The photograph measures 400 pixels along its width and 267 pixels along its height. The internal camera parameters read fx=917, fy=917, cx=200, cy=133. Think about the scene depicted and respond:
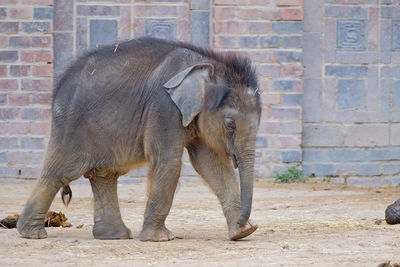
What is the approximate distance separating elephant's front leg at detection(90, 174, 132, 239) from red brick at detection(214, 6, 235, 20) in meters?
5.03

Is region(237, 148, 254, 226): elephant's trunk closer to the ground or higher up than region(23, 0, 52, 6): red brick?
closer to the ground

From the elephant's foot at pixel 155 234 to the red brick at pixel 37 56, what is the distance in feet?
18.2

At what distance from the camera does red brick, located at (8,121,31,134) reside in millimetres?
12500

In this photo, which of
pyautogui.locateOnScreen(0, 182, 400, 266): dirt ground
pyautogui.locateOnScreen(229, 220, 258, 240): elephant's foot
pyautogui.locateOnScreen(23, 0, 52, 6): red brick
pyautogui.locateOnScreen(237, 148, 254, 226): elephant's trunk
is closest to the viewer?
pyautogui.locateOnScreen(0, 182, 400, 266): dirt ground

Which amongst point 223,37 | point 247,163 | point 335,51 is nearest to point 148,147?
point 247,163

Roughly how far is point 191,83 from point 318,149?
19.1 feet

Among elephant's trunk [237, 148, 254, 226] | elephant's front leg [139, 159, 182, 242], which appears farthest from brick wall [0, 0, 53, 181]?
elephant's trunk [237, 148, 254, 226]

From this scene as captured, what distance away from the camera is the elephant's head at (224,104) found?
24.0 feet

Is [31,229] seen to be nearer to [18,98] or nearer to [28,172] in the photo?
[28,172]

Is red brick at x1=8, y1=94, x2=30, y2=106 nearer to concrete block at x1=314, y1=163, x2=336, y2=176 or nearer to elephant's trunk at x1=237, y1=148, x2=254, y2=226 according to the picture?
concrete block at x1=314, y1=163, x2=336, y2=176

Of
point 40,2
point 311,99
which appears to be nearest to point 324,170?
point 311,99

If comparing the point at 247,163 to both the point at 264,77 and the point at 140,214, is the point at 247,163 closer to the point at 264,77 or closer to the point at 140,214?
the point at 140,214

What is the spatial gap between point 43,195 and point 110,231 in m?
0.64

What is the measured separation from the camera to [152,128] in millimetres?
7426
